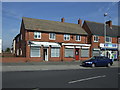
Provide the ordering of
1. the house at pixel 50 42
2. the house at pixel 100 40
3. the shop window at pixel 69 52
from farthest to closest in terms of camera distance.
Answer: the house at pixel 100 40
the shop window at pixel 69 52
the house at pixel 50 42

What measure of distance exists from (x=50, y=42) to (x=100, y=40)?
39.4 ft

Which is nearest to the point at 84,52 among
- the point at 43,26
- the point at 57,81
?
the point at 43,26

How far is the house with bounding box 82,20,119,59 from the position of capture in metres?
32.5

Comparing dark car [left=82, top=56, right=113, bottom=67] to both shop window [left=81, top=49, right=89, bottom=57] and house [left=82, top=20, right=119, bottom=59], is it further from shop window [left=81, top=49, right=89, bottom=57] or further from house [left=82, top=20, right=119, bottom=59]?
house [left=82, top=20, right=119, bottom=59]

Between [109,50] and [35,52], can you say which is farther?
[109,50]

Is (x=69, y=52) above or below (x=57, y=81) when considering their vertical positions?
above

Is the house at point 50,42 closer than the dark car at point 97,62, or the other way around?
the dark car at point 97,62

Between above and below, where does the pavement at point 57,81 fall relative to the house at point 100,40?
below

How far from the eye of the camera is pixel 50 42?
27.5 meters

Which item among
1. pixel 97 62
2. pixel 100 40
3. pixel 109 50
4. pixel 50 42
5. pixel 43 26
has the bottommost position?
pixel 97 62

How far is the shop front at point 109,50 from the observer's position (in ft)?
109

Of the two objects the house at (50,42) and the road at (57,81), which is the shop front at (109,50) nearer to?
the house at (50,42)

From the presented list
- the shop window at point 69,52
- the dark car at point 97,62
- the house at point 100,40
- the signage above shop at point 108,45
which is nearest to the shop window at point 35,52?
the shop window at point 69,52

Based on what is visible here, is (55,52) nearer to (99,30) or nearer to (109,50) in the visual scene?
(99,30)
